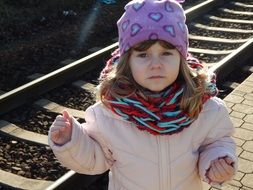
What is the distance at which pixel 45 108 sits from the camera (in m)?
5.07

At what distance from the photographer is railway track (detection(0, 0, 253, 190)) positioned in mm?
3904

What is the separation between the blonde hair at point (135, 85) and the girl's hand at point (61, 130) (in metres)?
0.21

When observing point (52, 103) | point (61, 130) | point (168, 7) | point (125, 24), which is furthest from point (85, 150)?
point (52, 103)

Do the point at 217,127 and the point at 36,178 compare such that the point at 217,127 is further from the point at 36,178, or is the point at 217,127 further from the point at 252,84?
the point at 252,84

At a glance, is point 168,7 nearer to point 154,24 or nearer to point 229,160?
point 154,24

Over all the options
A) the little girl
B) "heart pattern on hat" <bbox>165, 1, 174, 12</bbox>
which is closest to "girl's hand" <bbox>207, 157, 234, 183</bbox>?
the little girl

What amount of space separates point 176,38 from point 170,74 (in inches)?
6.6

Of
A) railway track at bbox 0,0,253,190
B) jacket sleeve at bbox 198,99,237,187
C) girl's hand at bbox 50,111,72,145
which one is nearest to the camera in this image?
girl's hand at bbox 50,111,72,145

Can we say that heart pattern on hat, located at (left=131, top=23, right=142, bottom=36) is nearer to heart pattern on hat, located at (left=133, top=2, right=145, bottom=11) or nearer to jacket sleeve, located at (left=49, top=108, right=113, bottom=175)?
heart pattern on hat, located at (left=133, top=2, right=145, bottom=11)

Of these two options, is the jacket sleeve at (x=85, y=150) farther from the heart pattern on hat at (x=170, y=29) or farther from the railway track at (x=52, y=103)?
the railway track at (x=52, y=103)

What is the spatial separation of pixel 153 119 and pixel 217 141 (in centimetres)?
35

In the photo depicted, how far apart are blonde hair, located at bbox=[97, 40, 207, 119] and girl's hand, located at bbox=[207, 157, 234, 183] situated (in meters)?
0.24

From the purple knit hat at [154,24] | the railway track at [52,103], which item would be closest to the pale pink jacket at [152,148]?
the purple knit hat at [154,24]

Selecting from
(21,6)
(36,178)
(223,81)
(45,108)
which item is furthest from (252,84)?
(21,6)
